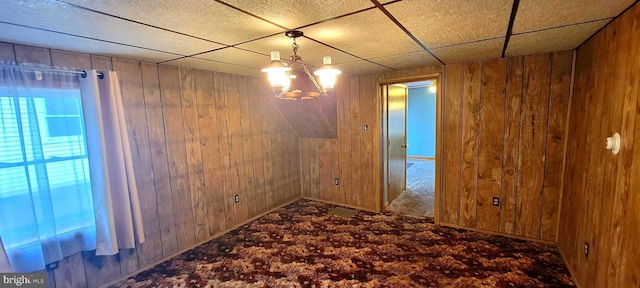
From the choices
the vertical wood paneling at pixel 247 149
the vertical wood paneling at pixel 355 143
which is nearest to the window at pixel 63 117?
the vertical wood paneling at pixel 247 149

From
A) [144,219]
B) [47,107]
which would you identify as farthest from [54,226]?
[47,107]

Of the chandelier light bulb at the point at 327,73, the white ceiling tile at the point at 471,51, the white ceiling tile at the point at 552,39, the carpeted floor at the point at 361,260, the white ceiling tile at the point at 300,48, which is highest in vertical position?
the white ceiling tile at the point at 300,48

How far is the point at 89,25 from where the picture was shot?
153cm

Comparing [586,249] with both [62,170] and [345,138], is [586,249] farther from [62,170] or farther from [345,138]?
[62,170]

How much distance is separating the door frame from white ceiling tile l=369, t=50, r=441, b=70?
23 centimetres

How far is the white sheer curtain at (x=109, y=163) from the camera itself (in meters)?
2.17

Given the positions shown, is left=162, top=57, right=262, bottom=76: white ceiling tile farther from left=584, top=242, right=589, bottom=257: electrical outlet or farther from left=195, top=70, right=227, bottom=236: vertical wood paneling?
left=584, top=242, right=589, bottom=257: electrical outlet

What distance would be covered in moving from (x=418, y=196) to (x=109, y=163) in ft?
14.0

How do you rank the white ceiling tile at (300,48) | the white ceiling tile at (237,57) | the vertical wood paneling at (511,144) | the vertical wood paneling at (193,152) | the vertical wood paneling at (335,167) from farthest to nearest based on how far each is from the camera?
the vertical wood paneling at (335,167) < the vertical wood paneling at (193,152) < the vertical wood paneling at (511,144) < the white ceiling tile at (237,57) < the white ceiling tile at (300,48)

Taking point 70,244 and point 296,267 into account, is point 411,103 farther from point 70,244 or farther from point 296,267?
point 70,244

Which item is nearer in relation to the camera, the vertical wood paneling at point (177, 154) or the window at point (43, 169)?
the window at point (43, 169)

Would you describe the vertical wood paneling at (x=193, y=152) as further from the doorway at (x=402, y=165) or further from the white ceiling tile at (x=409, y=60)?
the doorway at (x=402, y=165)

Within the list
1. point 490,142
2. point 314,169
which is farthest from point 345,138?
point 490,142

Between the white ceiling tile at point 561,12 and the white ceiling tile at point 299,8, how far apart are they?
0.92 meters
